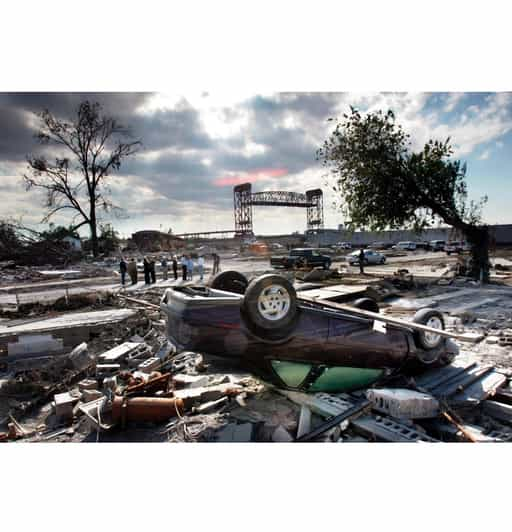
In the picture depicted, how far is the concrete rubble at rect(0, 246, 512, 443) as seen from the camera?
2.63 m

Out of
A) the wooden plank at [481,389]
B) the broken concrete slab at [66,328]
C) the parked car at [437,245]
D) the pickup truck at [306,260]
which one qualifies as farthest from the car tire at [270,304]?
the parked car at [437,245]

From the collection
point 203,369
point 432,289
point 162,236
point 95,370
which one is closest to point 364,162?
point 432,289

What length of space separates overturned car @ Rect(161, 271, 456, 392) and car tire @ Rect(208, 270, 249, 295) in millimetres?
11

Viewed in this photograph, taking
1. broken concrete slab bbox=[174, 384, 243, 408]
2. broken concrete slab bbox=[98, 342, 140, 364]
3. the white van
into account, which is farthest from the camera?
the white van

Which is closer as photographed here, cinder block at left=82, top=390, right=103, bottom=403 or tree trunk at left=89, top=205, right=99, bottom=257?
cinder block at left=82, top=390, right=103, bottom=403

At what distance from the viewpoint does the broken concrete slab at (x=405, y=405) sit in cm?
267

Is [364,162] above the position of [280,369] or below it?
above

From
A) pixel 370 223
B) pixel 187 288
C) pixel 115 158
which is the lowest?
pixel 187 288

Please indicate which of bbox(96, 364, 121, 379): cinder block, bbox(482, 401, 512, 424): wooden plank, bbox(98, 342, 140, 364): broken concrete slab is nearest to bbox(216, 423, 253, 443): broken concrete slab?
bbox(96, 364, 121, 379): cinder block

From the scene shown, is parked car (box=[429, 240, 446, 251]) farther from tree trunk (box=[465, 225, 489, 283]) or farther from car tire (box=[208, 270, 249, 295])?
car tire (box=[208, 270, 249, 295])

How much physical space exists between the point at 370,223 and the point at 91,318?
9918 mm

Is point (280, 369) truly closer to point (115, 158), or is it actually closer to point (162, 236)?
point (115, 158)

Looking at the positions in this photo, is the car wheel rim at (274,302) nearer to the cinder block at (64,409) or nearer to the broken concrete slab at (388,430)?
the broken concrete slab at (388,430)

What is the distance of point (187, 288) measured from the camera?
3.06 m
